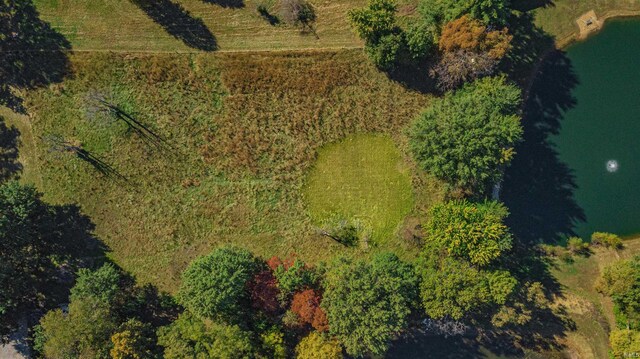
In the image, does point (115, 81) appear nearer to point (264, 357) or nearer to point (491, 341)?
point (264, 357)

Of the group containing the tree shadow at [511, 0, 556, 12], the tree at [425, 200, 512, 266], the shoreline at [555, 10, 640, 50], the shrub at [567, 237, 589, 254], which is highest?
the tree shadow at [511, 0, 556, 12]

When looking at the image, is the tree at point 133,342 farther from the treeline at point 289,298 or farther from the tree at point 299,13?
the tree at point 299,13

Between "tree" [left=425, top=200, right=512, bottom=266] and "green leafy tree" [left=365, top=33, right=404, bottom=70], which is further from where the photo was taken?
"green leafy tree" [left=365, top=33, right=404, bottom=70]

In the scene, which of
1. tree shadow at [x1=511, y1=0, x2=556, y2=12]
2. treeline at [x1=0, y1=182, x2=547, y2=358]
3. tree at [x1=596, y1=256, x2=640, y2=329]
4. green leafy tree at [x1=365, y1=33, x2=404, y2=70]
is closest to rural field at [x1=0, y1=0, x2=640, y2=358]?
tree shadow at [x1=511, y1=0, x2=556, y2=12]

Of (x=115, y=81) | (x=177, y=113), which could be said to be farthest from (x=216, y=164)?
(x=115, y=81)

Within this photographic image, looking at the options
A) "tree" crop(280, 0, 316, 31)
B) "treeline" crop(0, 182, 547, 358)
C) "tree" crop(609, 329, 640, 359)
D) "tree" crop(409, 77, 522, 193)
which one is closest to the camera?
"tree" crop(409, 77, 522, 193)

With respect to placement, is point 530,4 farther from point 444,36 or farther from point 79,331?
point 79,331

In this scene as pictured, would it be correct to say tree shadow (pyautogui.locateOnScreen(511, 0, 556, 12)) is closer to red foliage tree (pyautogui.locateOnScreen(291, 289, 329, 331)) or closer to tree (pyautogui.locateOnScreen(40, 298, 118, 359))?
red foliage tree (pyautogui.locateOnScreen(291, 289, 329, 331))
